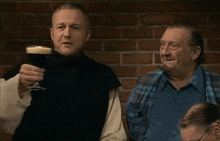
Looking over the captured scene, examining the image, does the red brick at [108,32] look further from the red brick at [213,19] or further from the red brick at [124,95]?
the red brick at [213,19]

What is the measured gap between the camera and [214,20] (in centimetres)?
160

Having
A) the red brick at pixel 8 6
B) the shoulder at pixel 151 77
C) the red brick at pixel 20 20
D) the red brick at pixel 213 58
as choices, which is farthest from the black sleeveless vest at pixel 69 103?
the red brick at pixel 213 58

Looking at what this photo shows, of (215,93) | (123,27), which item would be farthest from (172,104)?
(123,27)

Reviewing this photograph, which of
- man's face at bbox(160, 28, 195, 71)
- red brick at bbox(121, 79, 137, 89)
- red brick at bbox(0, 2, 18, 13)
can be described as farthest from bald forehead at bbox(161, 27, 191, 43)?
red brick at bbox(0, 2, 18, 13)

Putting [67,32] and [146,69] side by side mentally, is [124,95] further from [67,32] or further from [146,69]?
[67,32]

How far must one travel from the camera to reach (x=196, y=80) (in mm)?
1443

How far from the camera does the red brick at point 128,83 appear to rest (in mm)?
1627

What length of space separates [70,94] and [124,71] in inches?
15.8

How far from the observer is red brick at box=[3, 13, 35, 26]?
5.21 feet

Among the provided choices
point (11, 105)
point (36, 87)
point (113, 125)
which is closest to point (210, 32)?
point (113, 125)

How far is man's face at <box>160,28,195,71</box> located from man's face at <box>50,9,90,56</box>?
431mm

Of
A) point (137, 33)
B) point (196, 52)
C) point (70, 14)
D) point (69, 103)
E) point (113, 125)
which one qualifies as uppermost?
point (70, 14)

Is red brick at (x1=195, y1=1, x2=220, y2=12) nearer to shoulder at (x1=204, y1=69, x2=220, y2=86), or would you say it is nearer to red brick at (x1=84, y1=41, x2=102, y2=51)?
shoulder at (x1=204, y1=69, x2=220, y2=86)

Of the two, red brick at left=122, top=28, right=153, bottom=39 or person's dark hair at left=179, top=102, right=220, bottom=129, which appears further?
red brick at left=122, top=28, right=153, bottom=39
